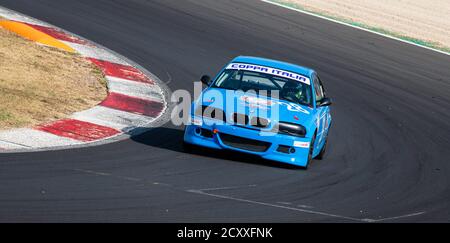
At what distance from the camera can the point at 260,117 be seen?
481 inches

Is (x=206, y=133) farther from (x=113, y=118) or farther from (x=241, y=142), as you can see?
(x=113, y=118)

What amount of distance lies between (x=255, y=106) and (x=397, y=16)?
57.7ft

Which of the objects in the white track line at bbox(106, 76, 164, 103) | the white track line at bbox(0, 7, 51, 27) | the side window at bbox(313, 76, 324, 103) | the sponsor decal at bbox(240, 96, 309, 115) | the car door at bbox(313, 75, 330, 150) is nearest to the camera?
the sponsor decal at bbox(240, 96, 309, 115)

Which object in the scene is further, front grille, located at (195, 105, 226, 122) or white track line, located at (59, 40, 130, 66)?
white track line, located at (59, 40, 130, 66)

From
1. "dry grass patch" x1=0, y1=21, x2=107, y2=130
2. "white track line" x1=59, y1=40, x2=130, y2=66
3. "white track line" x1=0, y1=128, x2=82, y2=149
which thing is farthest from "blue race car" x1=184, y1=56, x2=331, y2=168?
"white track line" x1=59, y1=40, x2=130, y2=66

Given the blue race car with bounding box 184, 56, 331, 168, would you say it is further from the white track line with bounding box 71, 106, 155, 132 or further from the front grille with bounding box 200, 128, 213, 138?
the white track line with bounding box 71, 106, 155, 132

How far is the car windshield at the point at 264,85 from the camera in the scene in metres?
13.3

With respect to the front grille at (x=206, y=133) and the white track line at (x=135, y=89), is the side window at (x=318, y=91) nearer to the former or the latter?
the front grille at (x=206, y=133)

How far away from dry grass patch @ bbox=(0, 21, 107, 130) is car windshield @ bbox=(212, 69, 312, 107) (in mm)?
2266

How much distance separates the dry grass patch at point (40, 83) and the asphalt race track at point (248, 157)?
4.68ft

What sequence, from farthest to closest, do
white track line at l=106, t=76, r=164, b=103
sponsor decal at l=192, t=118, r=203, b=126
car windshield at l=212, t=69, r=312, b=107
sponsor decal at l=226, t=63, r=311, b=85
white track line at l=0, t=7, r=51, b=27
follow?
white track line at l=0, t=7, r=51, b=27 → white track line at l=106, t=76, r=164, b=103 → sponsor decal at l=226, t=63, r=311, b=85 → car windshield at l=212, t=69, r=312, b=107 → sponsor decal at l=192, t=118, r=203, b=126

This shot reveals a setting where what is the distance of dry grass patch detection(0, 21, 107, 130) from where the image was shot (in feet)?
43.2

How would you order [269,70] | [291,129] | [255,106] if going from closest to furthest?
[291,129], [255,106], [269,70]

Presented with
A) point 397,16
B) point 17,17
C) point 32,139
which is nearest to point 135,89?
point 32,139
